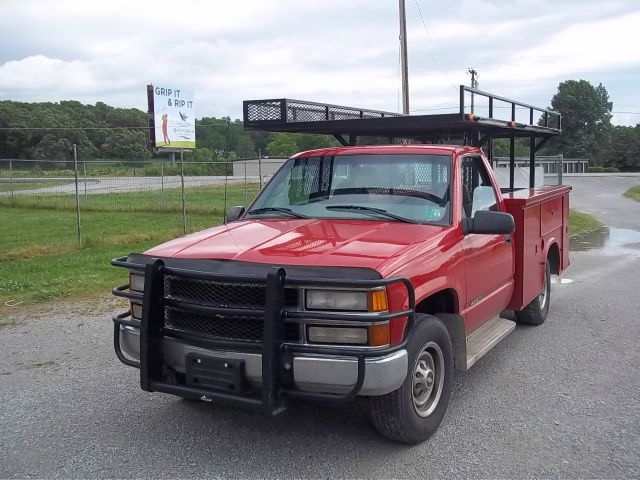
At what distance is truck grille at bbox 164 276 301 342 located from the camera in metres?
3.67

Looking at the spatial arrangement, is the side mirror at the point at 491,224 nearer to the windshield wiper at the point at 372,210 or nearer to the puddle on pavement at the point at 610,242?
the windshield wiper at the point at 372,210

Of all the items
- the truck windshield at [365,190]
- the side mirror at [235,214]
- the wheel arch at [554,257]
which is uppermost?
the truck windshield at [365,190]

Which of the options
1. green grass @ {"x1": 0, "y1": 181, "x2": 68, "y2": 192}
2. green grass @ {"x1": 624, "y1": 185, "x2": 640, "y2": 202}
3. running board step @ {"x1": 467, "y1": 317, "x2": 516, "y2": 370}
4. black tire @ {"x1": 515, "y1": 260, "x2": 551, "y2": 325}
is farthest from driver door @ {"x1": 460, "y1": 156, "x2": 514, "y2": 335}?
green grass @ {"x1": 624, "y1": 185, "x2": 640, "y2": 202}

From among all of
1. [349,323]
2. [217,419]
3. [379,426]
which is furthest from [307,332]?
[217,419]

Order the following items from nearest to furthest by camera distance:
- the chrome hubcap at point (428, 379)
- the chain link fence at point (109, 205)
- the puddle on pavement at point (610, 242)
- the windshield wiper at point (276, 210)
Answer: the chrome hubcap at point (428, 379) < the windshield wiper at point (276, 210) < the puddle on pavement at point (610, 242) < the chain link fence at point (109, 205)

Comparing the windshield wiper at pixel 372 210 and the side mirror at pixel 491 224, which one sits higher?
the windshield wiper at pixel 372 210

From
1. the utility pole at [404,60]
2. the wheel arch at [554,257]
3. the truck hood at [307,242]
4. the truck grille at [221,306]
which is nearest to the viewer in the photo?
the truck grille at [221,306]

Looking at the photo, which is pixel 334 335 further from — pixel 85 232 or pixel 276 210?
pixel 85 232

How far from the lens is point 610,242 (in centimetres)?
1419

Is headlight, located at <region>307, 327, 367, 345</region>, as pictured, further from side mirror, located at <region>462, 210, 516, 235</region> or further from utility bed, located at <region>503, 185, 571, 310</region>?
utility bed, located at <region>503, 185, 571, 310</region>

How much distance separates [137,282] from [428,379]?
2.01 meters

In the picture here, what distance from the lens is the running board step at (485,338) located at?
15.9 ft

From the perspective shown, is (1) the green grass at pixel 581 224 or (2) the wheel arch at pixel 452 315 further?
(1) the green grass at pixel 581 224

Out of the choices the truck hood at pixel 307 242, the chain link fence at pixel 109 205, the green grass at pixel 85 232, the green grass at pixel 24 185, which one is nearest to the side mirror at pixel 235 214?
the truck hood at pixel 307 242
